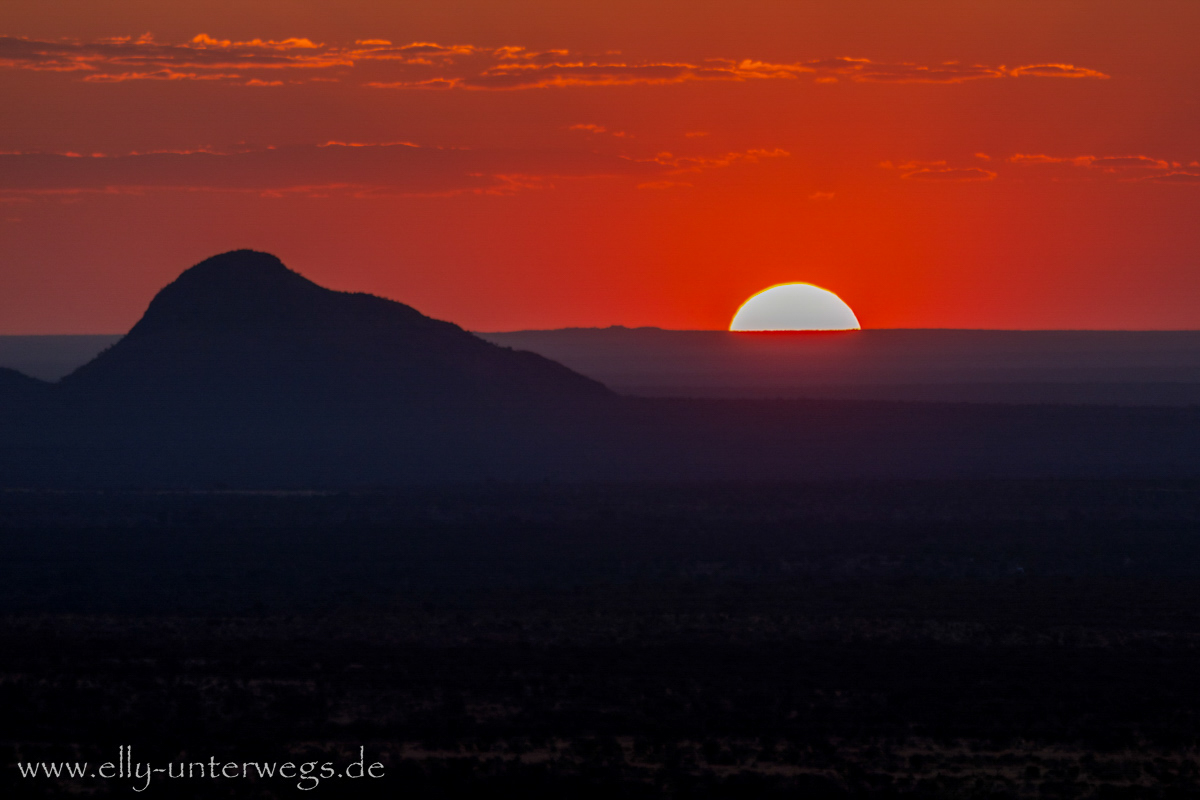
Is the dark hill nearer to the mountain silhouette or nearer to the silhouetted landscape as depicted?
the silhouetted landscape

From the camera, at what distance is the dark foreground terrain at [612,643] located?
22750 millimetres

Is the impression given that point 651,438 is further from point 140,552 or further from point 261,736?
point 261,736

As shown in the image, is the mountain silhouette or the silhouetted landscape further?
the mountain silhouette

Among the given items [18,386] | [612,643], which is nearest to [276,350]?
[18,386]

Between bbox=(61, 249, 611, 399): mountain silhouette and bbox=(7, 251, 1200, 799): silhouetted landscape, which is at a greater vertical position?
bbox=(61, 249, 611, 399): mountain silhouette

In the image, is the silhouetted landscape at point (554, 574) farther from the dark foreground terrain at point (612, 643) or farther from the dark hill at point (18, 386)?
the dark hill at point (18, 386)

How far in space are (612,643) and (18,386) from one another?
54433 mm

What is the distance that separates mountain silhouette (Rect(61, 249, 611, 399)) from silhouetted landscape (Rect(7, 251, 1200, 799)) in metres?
0.20

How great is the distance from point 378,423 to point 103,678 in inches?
1777

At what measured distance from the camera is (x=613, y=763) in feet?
73.9

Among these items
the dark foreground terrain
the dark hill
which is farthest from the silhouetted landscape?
the dark hill

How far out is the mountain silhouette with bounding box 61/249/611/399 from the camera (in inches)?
2931

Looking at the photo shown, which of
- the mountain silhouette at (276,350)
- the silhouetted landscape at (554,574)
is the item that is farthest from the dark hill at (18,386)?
the mountain silhouette at (276,350)

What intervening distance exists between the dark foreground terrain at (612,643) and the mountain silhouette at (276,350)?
18763 mm
